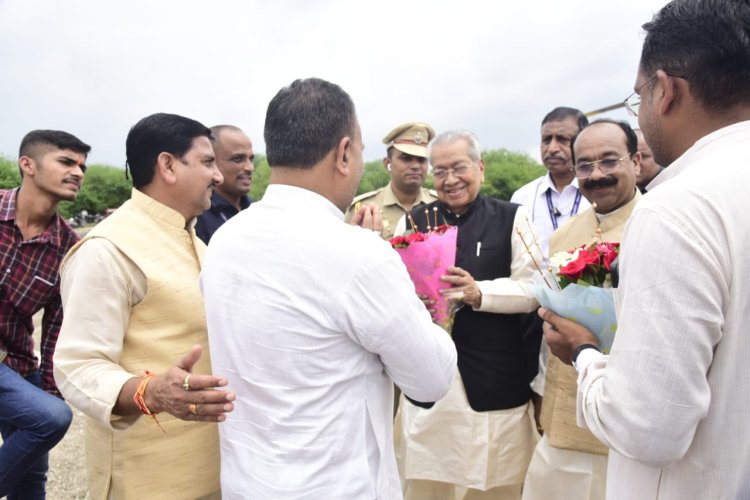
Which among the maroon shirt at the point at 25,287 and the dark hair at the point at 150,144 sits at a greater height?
the dark hair at the point at 150,144

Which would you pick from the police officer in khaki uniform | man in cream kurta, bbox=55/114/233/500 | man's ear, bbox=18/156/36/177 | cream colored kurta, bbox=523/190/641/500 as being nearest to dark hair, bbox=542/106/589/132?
the police officer in khaki uniform

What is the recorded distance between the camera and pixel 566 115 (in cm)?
500

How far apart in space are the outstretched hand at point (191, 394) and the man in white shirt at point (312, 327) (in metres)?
0.11

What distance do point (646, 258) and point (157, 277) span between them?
1736mm

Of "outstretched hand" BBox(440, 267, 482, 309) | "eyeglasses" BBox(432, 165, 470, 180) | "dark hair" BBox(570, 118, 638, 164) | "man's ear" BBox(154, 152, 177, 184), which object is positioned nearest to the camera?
"man's ear" BBox(154, 152, 177, 184)

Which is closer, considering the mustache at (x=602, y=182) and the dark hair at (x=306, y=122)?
the dark hair at (x=306, y=122)

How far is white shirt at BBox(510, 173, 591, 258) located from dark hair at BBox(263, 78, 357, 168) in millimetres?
3093

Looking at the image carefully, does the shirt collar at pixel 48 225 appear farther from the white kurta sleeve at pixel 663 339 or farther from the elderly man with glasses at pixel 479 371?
the white kurta sleeve at pixel 663 339

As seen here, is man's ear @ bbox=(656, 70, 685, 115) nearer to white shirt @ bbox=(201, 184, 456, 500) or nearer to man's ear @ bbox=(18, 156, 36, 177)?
white shirt @ bbox=(201, 184, 456, 500)

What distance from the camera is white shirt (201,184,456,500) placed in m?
1.56

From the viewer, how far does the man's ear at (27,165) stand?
3918mm

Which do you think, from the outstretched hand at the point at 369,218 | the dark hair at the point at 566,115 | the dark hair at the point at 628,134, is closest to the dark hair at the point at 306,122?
the outstretched hand at the point at 369,218

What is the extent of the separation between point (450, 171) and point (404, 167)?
167 centimetres

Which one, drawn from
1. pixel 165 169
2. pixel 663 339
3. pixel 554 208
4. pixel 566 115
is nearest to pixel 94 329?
pixel 165 169
